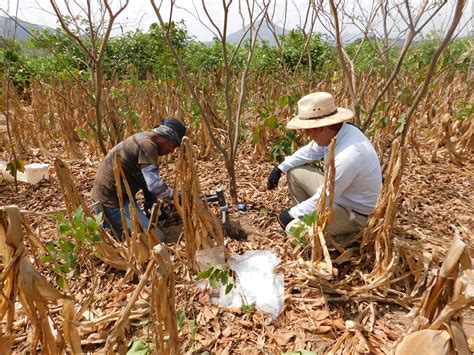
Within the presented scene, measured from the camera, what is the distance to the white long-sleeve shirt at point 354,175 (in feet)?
6.59

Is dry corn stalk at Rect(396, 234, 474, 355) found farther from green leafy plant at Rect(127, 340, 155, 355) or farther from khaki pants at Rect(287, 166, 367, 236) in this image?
khaki pants at Rect(287, 166, 367, 236)

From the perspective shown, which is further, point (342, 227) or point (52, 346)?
point (342, 227)

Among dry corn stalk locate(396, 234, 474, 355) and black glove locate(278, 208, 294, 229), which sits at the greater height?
dry corn stalk locate(396, 234, 474, 355)

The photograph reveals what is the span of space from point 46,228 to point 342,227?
2.24 meters

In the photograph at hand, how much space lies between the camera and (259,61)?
8961 millimetres

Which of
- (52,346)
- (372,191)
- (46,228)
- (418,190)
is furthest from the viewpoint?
(418,190)

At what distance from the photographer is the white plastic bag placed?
1.85 m

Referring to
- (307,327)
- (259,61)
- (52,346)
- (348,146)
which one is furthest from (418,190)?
(259,61)

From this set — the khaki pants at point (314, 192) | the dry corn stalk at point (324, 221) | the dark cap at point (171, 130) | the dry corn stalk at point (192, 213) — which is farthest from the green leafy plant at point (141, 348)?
the dark cap at point (171, 130)

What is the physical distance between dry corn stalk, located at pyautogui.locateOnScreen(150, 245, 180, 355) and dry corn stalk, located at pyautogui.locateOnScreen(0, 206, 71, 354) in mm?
250

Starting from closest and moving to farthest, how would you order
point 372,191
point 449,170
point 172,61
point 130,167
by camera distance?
1. point 372,191
2. point 130,167
3. point 449,170
4. point 172,61

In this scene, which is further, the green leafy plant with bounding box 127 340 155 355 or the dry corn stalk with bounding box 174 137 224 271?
the dry corn stalk with bounding box 174 137 224 271

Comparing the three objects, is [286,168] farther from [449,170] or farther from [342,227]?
[449,170]

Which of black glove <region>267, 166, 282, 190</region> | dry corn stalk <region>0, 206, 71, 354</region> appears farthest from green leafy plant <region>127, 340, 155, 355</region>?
black glove <region>267, 166, 282, 190</region>
